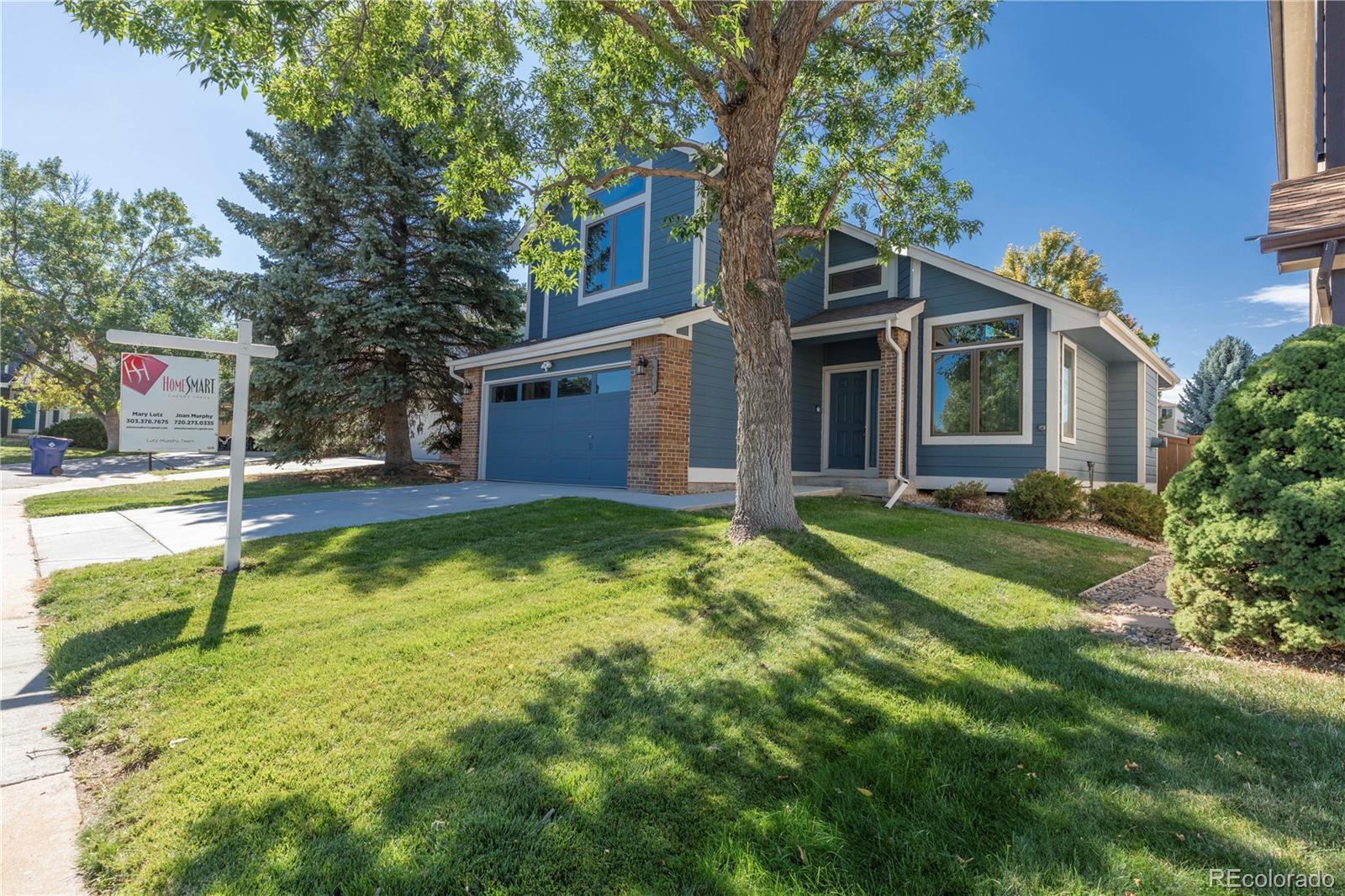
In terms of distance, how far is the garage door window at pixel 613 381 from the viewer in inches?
420

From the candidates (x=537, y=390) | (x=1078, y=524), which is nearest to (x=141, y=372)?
(x=537, y=390)

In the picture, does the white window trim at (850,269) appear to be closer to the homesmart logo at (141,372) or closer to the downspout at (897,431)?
the downspout at (897,431)

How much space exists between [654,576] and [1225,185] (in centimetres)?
1652

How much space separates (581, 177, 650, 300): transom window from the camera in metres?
12.0

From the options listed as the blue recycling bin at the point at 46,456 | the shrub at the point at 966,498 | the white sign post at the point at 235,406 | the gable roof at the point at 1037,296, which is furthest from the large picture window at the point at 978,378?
the blue recycling bin at the point at 46,456

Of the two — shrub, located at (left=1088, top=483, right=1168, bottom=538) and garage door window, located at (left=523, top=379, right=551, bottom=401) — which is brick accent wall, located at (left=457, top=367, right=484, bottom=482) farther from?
shrub, located at (left=1088, top=483, right=1168, bottom=538)

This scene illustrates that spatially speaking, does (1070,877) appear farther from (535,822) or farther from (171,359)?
(171,359)

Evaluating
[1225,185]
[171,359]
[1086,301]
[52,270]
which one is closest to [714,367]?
[171,359]

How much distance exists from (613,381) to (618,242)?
3.48 m

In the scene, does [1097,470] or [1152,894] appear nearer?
[1152,894]

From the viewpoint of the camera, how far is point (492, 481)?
13070mm

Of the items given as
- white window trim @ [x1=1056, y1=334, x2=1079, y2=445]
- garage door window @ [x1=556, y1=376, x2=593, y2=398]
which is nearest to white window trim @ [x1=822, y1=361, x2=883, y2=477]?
white window trim @ [x1=1056, y1=334, x2=1079, y2=445]

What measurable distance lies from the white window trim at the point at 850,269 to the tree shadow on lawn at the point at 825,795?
9.85 meters

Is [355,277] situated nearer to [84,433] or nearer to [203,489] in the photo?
[203,489]
